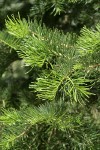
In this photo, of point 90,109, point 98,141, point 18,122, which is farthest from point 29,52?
point 90,109

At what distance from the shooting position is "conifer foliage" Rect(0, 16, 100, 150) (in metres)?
0.59

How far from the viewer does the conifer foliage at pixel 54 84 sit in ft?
1.94

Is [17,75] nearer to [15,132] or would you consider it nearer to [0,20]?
[0,20]

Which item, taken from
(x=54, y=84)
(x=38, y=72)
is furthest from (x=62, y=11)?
(x=54, y=84)

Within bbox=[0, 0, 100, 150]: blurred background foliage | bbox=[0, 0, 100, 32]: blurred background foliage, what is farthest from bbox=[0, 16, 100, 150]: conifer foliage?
bbox=[0, 0, 100, 32]: blurred background foliage

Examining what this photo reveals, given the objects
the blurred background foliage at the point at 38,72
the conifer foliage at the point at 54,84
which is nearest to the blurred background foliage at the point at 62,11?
the blurred background foliage at the point at 38,72

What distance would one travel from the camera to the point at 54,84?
58 centimetres

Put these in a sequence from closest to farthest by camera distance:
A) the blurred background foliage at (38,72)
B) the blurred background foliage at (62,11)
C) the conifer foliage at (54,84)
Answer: the conifer foliage at (54,84) < the blurred background foliage at (38,72) < the blurred background foliage at (62,11)

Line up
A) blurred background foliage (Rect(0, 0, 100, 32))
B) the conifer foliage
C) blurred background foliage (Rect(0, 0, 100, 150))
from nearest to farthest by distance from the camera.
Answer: the conifer foliage < blurred background foliage (Rect(0, 0, 100, 150)) < blurred background foliage (Rect(0, 0, 100, 32))

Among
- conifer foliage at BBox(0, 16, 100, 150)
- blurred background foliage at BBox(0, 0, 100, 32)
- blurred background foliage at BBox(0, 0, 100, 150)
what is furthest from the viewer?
blurred background foliage at BBox(0, 0, 100, 32)

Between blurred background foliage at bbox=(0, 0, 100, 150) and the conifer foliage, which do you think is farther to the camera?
blurred background foliage at bbox=(0, 0, 100, 150)

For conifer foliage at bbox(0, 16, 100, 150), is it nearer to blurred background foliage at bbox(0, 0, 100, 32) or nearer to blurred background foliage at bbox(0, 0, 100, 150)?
blurred background foliage at bbox(0, 0, 100, 150)

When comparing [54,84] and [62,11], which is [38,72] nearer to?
[62,11]

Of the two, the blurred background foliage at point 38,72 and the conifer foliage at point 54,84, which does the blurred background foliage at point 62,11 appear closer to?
the blurred background foliage at point 38,72
